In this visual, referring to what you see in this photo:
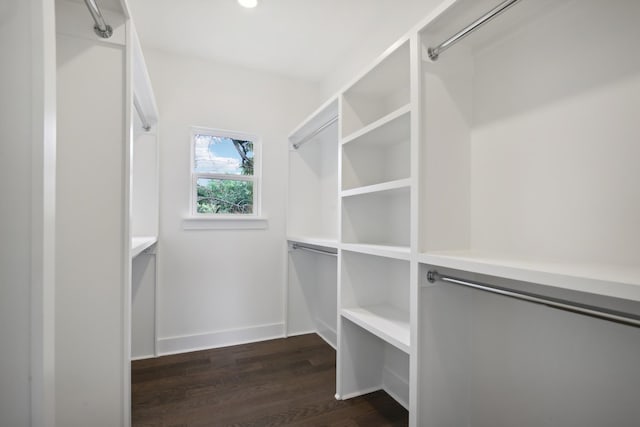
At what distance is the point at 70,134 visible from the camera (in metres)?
1.27

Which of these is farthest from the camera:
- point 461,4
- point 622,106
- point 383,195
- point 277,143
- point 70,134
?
point 277,143

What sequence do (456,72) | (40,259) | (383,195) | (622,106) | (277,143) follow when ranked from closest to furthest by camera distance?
(40,259), (622,106), (456,72), (383,195), (277,143)

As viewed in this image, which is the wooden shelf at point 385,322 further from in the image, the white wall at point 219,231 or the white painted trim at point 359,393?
the white wall at point 219,231

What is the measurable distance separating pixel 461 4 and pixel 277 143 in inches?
83.2

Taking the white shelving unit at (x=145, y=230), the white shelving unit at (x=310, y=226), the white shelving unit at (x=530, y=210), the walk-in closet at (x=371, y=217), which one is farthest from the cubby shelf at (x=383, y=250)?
the white shelving unit at (x=145, y=230)

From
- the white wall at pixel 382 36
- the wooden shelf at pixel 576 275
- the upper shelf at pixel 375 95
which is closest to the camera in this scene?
the wooden shelf at pixel 576 275

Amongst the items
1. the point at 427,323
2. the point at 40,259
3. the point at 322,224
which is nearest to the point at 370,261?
the point at 427,323

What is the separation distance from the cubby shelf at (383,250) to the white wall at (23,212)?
4.12ft

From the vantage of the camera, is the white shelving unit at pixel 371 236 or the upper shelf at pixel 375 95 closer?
the upper shelf at pixel 375 95

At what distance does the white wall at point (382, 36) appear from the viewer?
1.82 meters

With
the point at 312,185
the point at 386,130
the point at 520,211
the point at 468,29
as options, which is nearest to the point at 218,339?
the point at 312,185

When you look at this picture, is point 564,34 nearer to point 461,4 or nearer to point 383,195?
point 461,4

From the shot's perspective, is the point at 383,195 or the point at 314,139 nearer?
the point at 383,195

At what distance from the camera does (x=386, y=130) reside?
1674mm
